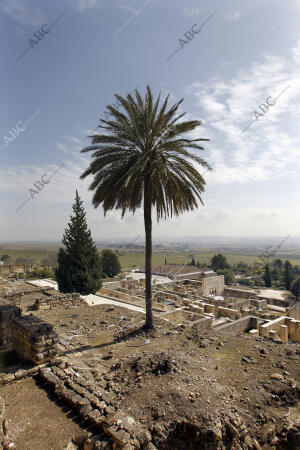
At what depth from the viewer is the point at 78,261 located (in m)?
22.5

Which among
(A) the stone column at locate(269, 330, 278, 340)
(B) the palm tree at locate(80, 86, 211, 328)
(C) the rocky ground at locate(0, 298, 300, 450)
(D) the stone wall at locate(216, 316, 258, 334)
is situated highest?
(B) the palm tree at locate(80, 86, 211, 328)

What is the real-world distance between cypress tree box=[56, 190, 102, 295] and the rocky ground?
1163cm

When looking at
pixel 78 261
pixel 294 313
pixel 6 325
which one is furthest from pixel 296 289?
pixel 6 325

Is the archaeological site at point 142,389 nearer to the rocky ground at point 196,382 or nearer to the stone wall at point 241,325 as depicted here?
the rocky ground at point 196,382

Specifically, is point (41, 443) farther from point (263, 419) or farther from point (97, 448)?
point (263, 419)

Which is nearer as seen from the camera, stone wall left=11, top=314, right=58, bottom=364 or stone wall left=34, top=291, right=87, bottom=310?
stone wall left=11, top=314, right=58, bottom=364

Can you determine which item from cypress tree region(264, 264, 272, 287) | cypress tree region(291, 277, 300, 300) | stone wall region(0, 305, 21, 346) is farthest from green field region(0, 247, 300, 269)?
stone wall region(0, 305, 21, 346)

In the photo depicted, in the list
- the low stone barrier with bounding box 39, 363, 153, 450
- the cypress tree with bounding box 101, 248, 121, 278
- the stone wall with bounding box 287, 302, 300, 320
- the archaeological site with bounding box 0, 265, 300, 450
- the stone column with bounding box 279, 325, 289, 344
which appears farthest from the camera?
the cypress tree with bounding box 101, 248, 121, 278

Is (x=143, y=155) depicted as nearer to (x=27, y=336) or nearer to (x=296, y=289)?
(x=27, y=336)

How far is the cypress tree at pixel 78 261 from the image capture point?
22016 mm

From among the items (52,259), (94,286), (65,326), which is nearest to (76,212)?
(94,286)

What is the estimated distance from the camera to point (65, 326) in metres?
11.2

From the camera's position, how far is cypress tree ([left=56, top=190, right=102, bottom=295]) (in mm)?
22016

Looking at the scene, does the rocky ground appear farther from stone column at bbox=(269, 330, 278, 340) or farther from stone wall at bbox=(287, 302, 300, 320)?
stone wall at bbox=(287, 302, 300, 320)
